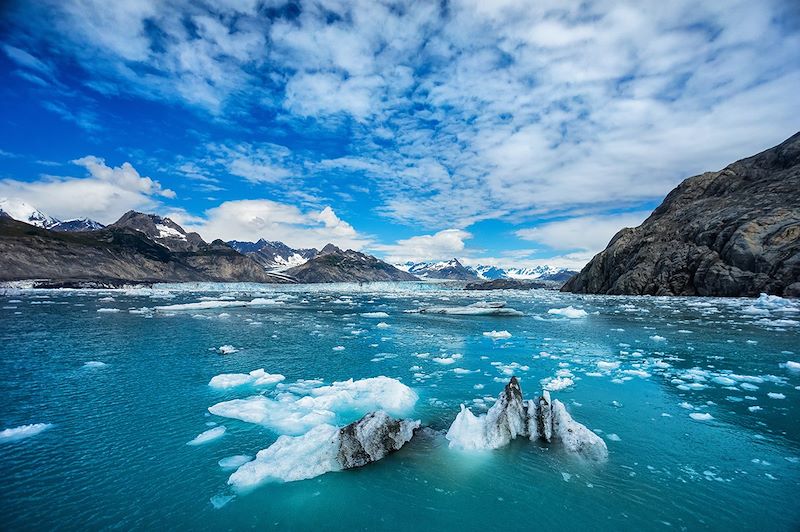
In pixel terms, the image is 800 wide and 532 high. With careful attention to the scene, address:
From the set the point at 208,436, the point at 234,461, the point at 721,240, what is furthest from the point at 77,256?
the point at 721,240

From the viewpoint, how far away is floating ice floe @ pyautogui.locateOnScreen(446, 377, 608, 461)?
9.02 m

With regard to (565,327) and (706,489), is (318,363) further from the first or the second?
(565,327)

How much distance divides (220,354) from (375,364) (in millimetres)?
9107

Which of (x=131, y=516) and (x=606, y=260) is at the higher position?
(x=606, y=260)

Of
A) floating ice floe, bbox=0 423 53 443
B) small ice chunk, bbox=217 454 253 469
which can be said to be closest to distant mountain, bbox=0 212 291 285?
floating ice floe, bbox=0 423 53 443

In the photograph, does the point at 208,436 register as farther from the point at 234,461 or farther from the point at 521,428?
the point at 521,428

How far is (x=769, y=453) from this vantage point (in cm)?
887

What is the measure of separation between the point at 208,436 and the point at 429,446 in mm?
5961

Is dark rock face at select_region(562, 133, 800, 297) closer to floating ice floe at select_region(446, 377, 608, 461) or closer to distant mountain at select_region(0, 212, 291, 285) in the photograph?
floating ice floe at select_region(446, 377, 608, 461)

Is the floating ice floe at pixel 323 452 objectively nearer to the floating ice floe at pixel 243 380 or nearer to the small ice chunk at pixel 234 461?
the small ice chunk at pixel 234 461

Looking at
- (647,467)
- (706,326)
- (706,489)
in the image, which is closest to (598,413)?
(647,467)

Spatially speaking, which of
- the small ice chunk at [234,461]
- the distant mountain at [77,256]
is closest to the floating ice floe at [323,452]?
the small ice chunk at [234,461]

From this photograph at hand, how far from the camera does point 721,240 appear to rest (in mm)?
67125

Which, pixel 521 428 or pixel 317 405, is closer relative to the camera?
pixel 521 428
